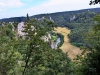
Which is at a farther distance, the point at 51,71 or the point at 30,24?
the point at 51,71

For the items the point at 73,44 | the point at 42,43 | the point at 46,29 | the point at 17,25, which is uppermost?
the point at 46,29

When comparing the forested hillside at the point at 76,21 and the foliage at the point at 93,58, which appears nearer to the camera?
the foliage at the point at 93,58

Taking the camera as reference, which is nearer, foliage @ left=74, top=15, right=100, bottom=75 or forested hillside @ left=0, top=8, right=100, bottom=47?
foliage @ left=74, top=15, right=100, bottom=75

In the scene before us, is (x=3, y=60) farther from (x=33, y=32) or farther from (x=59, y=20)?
(x=59, y=20)

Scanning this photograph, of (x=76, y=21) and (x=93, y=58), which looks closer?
(x=93, y=58)

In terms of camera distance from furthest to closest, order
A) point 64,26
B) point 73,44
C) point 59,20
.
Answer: point 59,20 → point 64,26 → point 73,44

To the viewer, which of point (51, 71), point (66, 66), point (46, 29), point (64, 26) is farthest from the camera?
point (64, 26)

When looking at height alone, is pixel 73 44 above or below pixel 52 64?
below

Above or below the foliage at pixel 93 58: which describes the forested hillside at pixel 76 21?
below

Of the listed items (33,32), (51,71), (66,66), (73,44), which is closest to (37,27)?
(33,32)

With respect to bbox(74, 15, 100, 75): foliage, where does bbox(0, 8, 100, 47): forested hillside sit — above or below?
below

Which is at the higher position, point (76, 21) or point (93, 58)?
point (93, 58)
